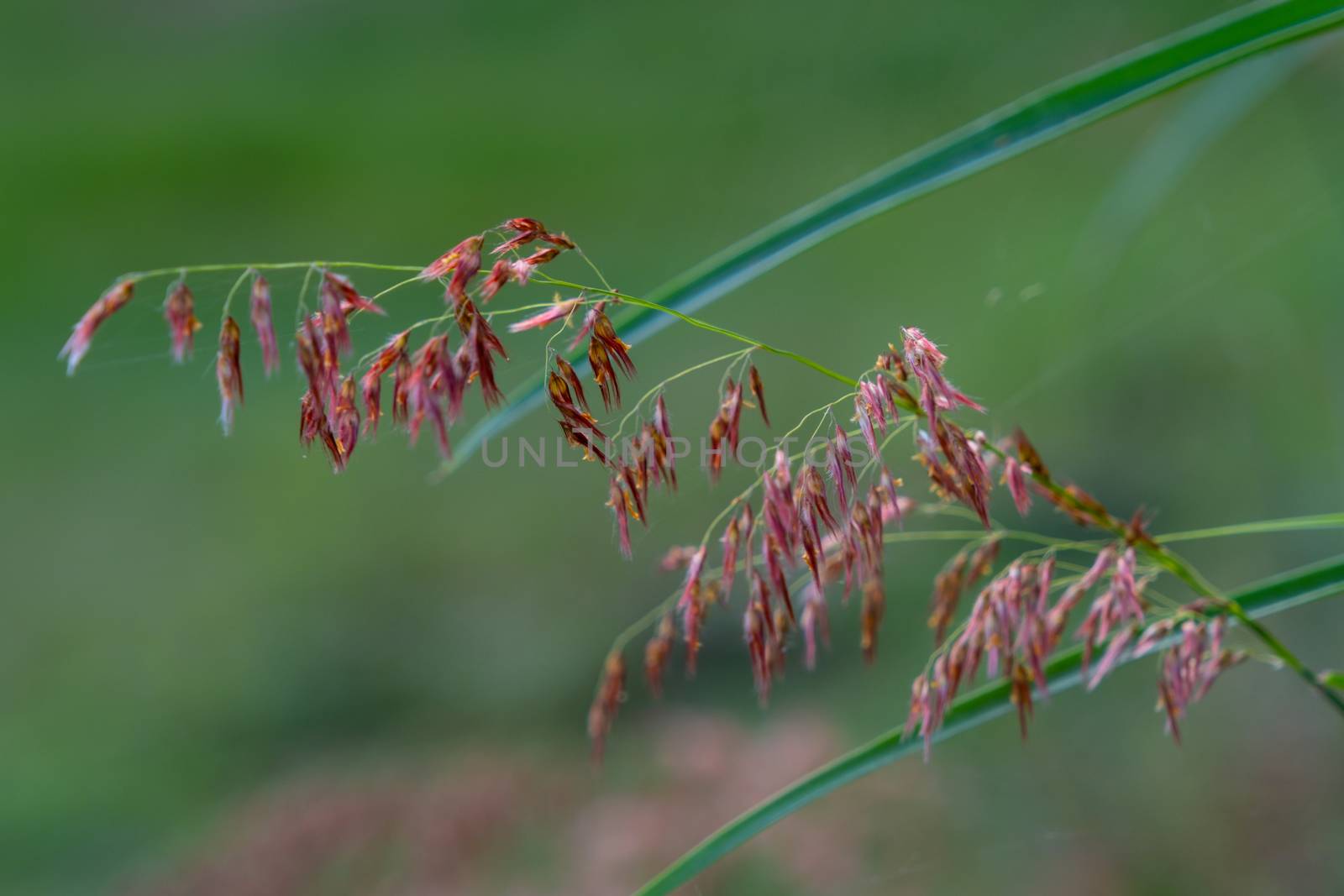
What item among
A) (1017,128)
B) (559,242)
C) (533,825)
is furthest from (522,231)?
(533,825)

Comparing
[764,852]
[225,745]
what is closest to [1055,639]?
[764,852]

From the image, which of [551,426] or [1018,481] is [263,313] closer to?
[1018,481]

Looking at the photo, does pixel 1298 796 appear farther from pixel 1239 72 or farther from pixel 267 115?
pixel 267 115

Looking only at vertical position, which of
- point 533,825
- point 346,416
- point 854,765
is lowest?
point 533,825

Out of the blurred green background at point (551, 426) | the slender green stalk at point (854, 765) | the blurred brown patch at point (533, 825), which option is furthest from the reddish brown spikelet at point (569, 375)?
the blurred brown patch at point (533, 825)

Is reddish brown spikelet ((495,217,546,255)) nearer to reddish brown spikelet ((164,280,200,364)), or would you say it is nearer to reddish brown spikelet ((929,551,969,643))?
reddish brown spikelet ((164,280,200,364))
